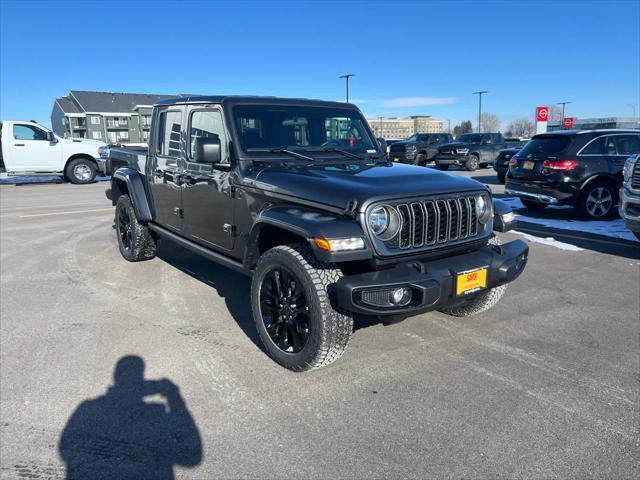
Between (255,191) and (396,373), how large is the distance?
5.68 feet

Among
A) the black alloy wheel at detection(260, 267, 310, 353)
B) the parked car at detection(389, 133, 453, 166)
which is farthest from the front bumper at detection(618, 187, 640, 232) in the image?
the parked car at detection(389, 133, 453, 166)

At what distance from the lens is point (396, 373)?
3.38 meters

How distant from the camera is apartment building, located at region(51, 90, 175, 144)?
59969 mm

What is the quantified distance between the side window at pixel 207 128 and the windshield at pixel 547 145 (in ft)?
24.1

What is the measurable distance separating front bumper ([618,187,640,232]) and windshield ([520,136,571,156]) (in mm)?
2857

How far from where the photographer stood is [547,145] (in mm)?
9445

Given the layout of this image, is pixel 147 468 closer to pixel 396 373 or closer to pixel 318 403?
pixel 318 403

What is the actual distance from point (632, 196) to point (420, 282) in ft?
16.4

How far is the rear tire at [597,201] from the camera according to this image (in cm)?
902

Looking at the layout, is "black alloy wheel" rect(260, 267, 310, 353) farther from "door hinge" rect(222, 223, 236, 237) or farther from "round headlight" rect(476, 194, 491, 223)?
"round headlight" rect(476, 194, 491, 223)

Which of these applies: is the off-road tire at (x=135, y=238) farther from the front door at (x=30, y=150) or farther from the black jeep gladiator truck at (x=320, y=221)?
the front door at (x=30, y=150)

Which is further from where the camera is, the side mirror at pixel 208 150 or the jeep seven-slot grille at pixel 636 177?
the jeep seven-slot grille at pixel 636 177

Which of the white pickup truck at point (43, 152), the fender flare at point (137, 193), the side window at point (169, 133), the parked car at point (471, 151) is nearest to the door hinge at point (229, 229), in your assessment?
the side window at point (169, 133)

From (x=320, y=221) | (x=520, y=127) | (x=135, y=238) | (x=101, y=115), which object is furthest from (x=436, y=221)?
(x=520, y=127)
